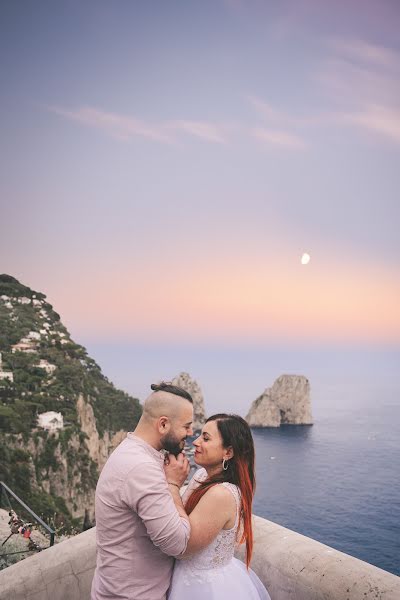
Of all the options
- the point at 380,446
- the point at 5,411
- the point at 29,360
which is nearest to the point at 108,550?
the point at 5,411

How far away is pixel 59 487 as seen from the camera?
39.6 meters

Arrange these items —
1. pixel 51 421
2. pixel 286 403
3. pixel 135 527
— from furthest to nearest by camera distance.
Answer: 1. pixel 286 403
2. pixel 51 421
3. pixel 135 527

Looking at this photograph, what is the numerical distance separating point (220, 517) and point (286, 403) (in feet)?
408

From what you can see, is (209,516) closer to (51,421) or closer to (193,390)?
(51,421)

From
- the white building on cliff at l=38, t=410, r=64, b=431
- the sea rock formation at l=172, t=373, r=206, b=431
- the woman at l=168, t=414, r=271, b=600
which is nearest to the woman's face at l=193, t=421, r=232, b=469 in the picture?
the woman at l=168, t=414, r=271, b=600

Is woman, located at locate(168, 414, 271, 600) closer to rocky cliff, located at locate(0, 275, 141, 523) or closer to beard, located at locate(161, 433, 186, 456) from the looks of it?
beard, located at locate(161, 433, 186, 456)

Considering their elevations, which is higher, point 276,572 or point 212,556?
point 212,556

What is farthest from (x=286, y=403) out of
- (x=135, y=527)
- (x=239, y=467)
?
(x=135, y=527)

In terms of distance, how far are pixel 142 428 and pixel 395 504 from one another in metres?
74.4

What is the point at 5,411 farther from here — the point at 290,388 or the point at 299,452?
the point at 290,388

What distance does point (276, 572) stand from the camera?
268cm

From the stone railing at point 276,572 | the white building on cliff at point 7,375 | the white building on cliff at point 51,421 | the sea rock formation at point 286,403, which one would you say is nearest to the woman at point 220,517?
the stone railing at point 276,572

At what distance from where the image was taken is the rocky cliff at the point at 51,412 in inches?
1436

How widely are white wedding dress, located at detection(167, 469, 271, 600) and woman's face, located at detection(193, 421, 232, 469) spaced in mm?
176
